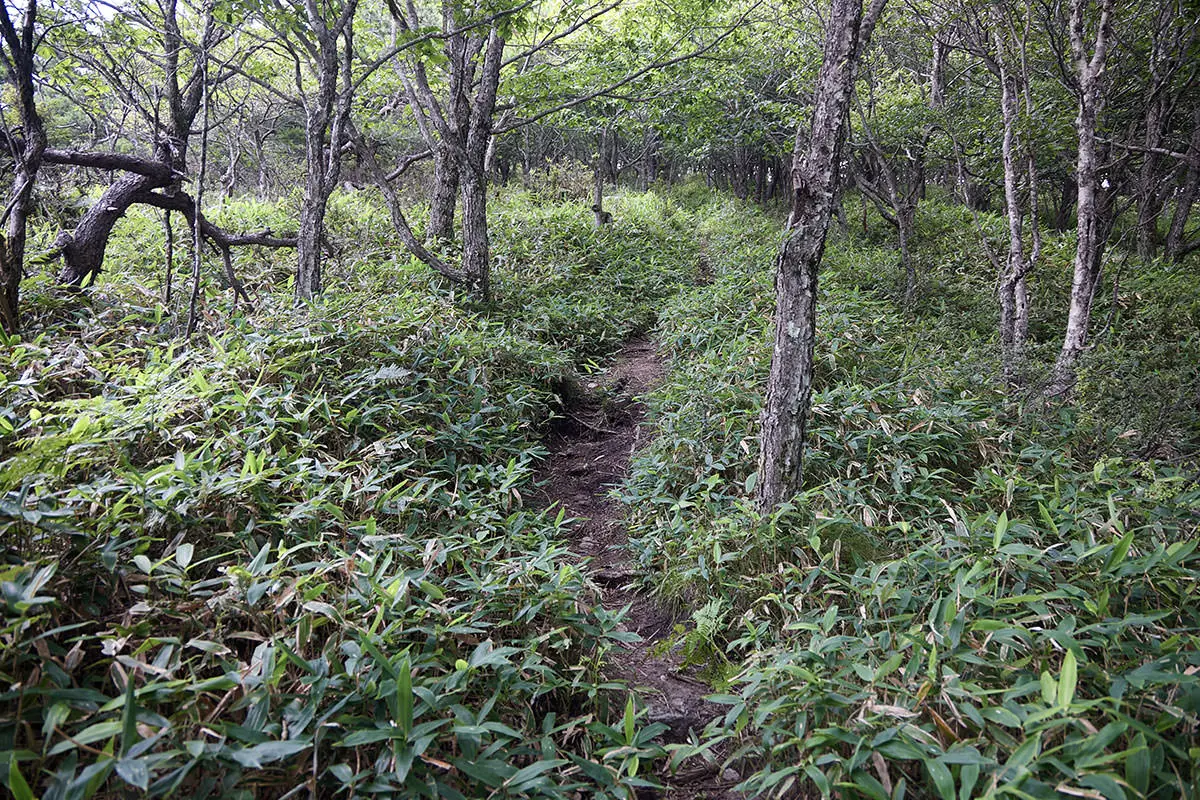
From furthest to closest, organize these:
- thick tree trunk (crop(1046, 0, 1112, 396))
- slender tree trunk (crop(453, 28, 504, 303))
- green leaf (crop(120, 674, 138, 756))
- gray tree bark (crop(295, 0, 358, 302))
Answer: slender tree trunk (crop(453, 28, 504, 303))
gray tree bark (crop(295, 0, 358, 302))
thick tree trunk (crop(1046, 0, 1112, 396))
green leaf (crop(120, 674, 138, 756))

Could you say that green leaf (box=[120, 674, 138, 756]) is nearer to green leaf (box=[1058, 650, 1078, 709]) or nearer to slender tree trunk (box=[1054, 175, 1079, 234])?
green leaf (box=[1058, 650, 1078, 709])

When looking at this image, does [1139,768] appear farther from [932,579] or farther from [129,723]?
[129,723]

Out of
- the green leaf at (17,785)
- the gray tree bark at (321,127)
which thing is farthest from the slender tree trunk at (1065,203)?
the green leaf at (17,785)

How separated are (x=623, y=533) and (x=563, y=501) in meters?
0.57

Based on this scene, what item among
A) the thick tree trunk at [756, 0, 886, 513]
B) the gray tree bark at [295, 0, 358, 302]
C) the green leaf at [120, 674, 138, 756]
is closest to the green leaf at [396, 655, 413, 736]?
the green leaf at [120, 674, 138, 756]

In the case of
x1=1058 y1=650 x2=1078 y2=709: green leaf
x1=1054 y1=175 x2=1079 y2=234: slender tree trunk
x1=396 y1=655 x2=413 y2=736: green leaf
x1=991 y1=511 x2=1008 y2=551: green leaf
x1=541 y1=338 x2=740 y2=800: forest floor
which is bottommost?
x1=541 y1=338 x2=740 y2=800: forest floor

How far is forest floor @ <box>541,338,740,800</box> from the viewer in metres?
2.47

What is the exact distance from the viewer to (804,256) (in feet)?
10.2

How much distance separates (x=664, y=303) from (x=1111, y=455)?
5608 millimetres

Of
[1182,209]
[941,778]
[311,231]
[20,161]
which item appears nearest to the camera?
[941,778]

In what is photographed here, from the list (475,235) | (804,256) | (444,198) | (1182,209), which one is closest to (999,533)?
(804,256)

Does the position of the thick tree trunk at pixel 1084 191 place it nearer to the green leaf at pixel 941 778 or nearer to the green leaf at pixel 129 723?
the green leaf at pixel 941 778

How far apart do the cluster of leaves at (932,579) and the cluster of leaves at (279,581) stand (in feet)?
1.99

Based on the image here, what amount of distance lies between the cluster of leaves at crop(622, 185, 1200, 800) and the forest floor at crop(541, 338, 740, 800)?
0.13 metres
